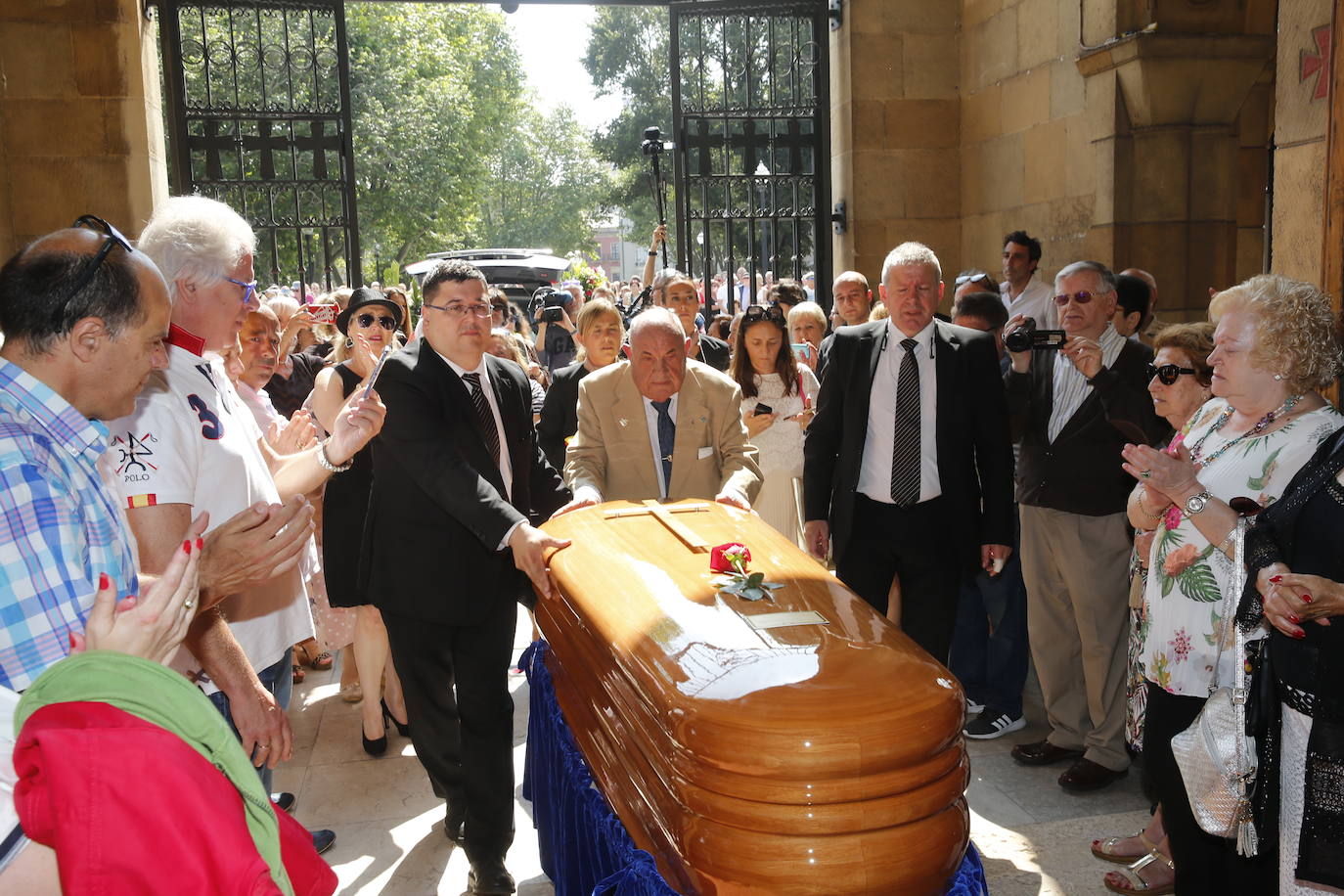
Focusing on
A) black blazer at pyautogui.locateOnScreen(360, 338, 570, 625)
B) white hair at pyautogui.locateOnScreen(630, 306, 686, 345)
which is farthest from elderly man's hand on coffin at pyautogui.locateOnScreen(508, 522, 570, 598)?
white hair at pyautogui.locateOnScreen(630, 306, 686, 345)

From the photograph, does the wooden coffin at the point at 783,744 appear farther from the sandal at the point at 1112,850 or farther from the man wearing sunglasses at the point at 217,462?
the sandal at the point at 1112,850

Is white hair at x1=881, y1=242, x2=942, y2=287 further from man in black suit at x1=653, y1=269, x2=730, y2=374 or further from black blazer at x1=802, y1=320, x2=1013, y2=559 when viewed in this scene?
man in black suit at x1=653, y1=269, x2=730, y2=374

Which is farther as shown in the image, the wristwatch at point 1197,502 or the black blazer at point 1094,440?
the black blazer at point 1094,440

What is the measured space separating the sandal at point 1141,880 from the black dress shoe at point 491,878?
1.84 metres

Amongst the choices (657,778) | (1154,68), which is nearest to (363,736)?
(657,778)

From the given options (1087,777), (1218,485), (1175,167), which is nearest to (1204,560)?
(1218,485)

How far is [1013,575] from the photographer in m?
4.70

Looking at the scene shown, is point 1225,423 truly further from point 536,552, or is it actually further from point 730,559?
point 536,552

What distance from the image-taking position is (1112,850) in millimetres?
3336

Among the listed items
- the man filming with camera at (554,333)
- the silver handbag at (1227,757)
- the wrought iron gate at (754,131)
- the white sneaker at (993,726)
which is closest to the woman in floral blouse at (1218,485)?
the silver handbag at (1227,757)

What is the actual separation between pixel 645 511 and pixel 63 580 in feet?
5.52

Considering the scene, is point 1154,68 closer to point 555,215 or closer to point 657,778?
point 657,778

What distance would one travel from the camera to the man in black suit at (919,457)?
3.81 metres

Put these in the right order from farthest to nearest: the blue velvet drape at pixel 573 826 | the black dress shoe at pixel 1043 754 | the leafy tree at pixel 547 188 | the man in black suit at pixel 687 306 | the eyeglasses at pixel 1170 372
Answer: the leafy tree at pixel 547 188 < the man in black suit at pixel 687 306 < the black dress shoe at pixel 1043 754 < the eyeglasses at pixel 1170 372 < the blue velvet drape at pixel 573 826
